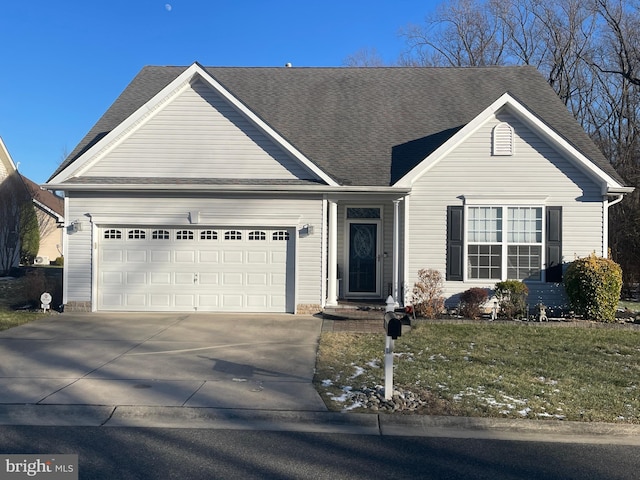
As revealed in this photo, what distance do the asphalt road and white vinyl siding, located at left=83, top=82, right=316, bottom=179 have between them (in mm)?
8074

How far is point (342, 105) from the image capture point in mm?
15875

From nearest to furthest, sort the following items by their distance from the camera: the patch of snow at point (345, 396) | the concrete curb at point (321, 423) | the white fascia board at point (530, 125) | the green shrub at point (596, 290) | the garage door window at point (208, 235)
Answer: the concrete curb at point (321, 423) → the patch of snow at point (345, 396) → the green shrub at point (596, 290) → the white fascia board at point (530, 125) → the garage door window at point (208, 235)

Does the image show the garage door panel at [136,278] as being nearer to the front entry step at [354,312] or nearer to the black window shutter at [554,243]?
the front entry step at [354,312]

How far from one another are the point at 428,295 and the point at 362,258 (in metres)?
2.71

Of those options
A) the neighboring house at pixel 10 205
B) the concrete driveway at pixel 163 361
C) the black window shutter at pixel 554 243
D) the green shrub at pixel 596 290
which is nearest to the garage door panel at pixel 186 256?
the concrete driveway at pixel 163 361

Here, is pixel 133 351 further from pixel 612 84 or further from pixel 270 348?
pixel 612 84

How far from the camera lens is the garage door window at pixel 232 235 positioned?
42.0 ft

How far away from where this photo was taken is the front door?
47.3ft

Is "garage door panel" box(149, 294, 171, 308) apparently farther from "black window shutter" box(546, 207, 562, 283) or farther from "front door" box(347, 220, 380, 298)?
"black window shutter" box(546, 207, 562, 283)

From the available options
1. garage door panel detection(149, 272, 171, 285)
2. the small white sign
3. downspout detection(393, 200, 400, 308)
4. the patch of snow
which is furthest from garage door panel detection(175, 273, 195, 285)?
the patch of snow

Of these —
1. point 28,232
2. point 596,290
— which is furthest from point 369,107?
point 28,232

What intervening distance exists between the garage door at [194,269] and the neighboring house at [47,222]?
17.4 metres

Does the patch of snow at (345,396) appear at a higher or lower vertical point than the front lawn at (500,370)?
lower

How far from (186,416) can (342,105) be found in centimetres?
1182
